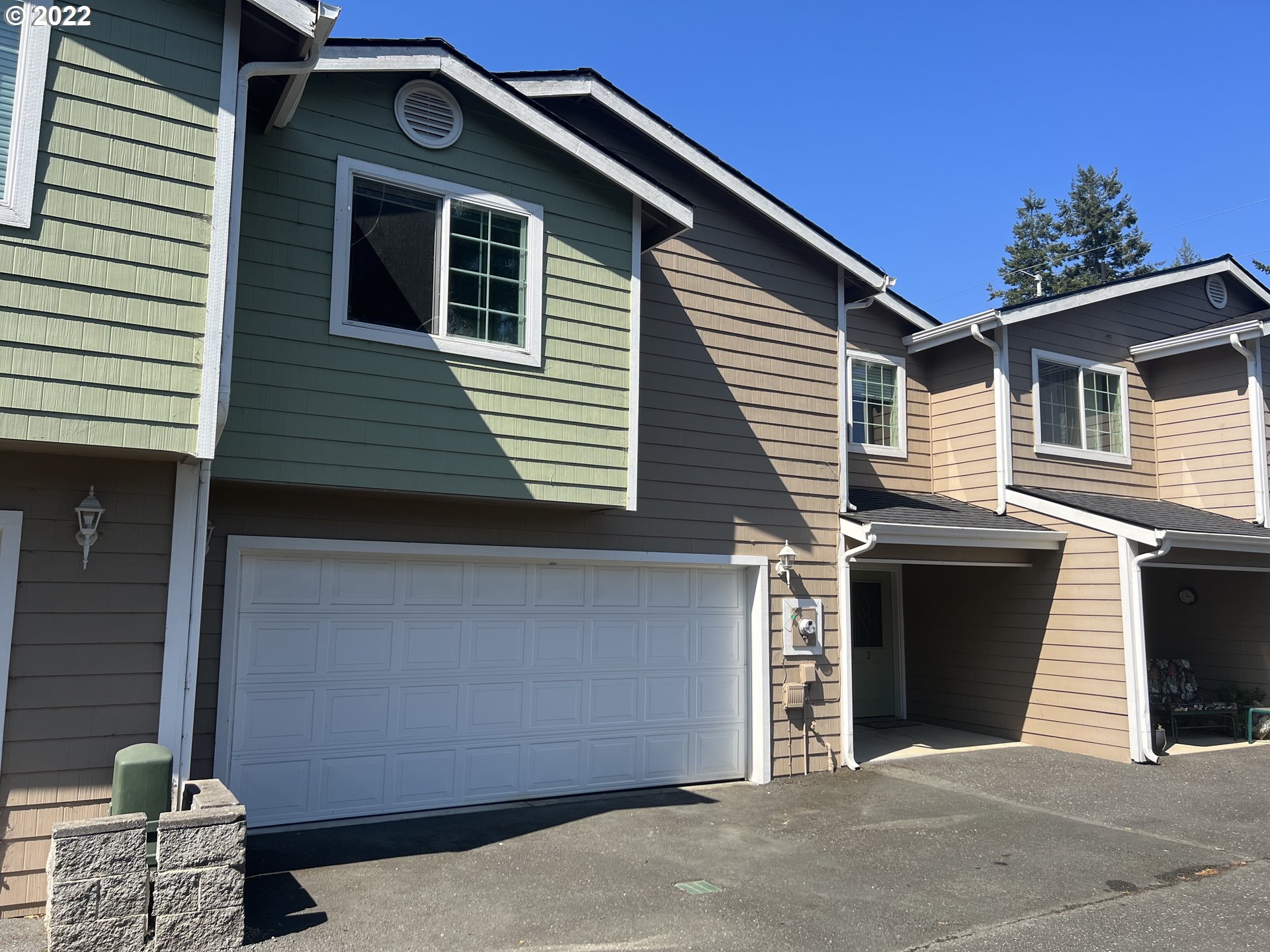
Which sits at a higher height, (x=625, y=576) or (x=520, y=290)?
(x=520, y=290)

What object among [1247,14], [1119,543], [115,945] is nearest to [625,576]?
[115,945]

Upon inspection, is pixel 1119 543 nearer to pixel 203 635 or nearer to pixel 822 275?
pixel 822 275

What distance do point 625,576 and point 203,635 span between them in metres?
3.57

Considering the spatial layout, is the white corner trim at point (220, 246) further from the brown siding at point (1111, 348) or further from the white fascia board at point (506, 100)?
the brown siding at point (1111, 348)

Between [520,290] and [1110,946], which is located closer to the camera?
[1110,946]

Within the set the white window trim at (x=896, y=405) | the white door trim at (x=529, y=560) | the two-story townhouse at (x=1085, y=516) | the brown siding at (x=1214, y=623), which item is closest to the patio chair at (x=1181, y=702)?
the brown siding at (x=1214, y=623)

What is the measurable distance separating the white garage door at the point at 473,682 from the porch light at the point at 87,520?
5.19 feet

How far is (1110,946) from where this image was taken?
4883 millimetres

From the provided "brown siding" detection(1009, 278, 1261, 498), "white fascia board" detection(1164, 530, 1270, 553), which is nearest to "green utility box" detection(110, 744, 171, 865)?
"white fascia board" detection(1164, 530, 1270, 553)

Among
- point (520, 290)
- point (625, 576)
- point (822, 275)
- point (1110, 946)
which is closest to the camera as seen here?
point (1110, 946)

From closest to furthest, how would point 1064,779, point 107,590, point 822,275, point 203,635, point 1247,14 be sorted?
point 107,590
point 203,635
point 1064,779
point 822,275
point 1247,14

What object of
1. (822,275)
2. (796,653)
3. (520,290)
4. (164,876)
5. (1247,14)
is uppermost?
(1247,14)

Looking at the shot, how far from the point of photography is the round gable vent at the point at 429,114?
23.1ft

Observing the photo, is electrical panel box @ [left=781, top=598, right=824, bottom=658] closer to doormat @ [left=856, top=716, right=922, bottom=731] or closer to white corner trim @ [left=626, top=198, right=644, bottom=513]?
white corner trim @ [left=626, top=198, right=644, bottom=513]
